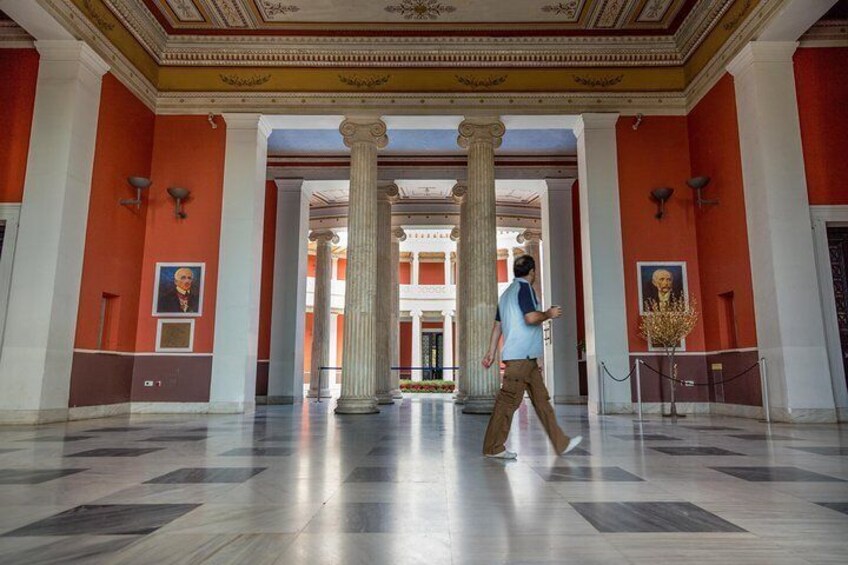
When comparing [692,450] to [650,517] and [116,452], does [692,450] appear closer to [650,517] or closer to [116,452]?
[650,517]

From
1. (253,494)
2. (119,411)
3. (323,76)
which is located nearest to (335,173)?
(323,76)

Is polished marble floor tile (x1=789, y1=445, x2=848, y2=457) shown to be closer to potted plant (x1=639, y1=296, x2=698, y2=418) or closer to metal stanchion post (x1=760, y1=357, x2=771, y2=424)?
metal stanchion post (x1=760, y1=357, x2=771, y2=424)

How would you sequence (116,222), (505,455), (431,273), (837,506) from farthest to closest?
1. (431,273)
2. (116,222)
3. (505,455)
4. (837,506)

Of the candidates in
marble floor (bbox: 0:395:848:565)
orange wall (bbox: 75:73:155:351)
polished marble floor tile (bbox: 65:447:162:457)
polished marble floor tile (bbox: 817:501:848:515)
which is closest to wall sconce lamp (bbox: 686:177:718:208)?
marble floor (bbox: 0:395:848:565)

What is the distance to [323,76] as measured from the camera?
10820mm

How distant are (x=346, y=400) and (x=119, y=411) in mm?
3972

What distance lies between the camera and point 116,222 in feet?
30.9

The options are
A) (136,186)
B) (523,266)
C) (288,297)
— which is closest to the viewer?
(523,266)

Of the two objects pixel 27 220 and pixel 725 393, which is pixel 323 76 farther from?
pixel 725 393

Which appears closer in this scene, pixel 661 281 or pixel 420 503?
pixel 420 503

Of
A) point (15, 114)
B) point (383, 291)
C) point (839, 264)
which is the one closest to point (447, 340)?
point (383, 291)

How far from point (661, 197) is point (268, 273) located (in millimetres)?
9777

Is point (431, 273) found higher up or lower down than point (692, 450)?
higher up

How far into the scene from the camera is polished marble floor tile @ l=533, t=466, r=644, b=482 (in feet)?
10.7
